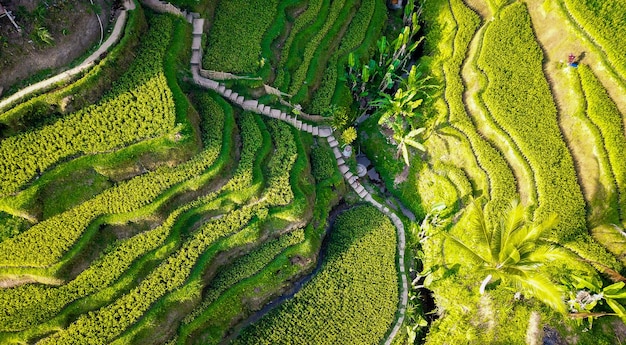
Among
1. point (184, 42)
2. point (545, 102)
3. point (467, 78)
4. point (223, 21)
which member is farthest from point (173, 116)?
point (545, 102)

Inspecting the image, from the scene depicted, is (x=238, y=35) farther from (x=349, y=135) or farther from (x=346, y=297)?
(x=346, y=297)

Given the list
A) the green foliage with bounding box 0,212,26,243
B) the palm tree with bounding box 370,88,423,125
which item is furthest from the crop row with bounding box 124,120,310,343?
the green foliage with bounding box 0,212,26,243

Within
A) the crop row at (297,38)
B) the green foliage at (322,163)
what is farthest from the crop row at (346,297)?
the crop row at (297,38)

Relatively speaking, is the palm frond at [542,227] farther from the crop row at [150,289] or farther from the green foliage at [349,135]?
the crop row at [150,289]

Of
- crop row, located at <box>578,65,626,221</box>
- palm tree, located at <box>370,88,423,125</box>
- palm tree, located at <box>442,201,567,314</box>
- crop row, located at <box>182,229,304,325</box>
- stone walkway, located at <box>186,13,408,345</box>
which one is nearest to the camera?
palm tree, located at <box>442,201,567,314</box>

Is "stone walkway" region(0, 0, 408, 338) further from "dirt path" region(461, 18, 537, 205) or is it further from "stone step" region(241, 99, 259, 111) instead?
"dirt path" region(461, 18, 537, 205)

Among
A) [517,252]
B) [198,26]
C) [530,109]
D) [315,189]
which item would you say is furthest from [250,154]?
[530,109]
